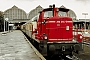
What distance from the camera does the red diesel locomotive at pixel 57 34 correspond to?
46.3 ft

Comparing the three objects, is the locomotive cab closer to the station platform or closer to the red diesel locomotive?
the red diesel locomotive

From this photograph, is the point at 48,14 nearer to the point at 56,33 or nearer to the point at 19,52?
the point at 56,33

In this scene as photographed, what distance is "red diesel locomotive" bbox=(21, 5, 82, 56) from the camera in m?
14.1

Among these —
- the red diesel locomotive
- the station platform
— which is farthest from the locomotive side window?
the station platform

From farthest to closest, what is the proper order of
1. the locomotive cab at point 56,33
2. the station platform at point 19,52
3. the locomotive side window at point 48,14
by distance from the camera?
the locomotive side window at point 48,14 → the locomotive cab at point 56,33 → the station platform at point 19,52

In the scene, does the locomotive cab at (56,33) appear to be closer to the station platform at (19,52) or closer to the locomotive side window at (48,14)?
the locomotive side window at (48,14)

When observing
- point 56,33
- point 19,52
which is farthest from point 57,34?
point 19,52

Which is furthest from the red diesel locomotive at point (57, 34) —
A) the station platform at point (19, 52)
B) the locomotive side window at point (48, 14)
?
the station platform at point (19, 52)

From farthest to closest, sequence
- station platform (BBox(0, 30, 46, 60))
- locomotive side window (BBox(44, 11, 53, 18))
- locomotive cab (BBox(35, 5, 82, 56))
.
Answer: locomotive side window (BBox(44, 11, 53, 18)) < locomotive cab (BBox(35, 5, 82, 56)) < station platform (BBox(0, 30, 46, 60))

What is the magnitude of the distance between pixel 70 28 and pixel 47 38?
6.19 feet

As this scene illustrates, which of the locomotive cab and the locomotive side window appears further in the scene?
the locomotive side window

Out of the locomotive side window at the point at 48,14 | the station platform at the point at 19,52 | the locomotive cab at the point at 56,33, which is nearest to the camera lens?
the station platform at the point at 19,52

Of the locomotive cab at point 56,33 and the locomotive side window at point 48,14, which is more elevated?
the locomotive side window at point 48,14

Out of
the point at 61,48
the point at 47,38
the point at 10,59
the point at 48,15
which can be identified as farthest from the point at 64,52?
the point at 10,59
